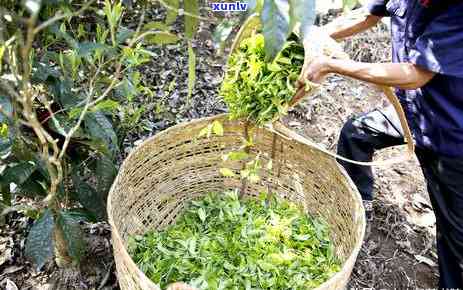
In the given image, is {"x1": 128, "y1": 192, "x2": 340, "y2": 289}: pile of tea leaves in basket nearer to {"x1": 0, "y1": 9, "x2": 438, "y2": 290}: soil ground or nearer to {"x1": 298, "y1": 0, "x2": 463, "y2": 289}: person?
{"x1": 0, "y1": 9, "x2": 438, "y2": 290}: soil ground

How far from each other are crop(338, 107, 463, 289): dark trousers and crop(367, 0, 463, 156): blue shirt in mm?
74

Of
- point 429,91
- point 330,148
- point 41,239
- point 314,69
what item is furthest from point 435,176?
point 41,239

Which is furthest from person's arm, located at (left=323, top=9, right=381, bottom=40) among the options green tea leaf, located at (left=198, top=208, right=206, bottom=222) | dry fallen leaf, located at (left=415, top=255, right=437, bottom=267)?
dry fallen leaf, located at (left=415, top=255, right=437, bottom=267)

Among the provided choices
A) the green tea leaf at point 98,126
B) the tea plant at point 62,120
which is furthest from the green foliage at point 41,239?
the green tea leaf at point 98,126

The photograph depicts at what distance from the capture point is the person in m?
1.23

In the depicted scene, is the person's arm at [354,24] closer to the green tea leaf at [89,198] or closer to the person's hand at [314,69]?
the person's hand at [314,69]

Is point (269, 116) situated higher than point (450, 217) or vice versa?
point (269, 116)

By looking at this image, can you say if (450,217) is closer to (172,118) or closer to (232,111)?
(232,111)

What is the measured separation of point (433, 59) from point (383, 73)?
5.1 inches

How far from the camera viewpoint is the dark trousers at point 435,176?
1.42 meters

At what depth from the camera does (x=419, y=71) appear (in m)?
1.28

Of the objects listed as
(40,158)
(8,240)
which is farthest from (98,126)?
(8,240)

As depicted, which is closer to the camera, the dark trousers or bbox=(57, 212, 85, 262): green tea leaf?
bbox=(57, 212, 85, 262): green tea leaf

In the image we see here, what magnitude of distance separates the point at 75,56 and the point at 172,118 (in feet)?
2.90
